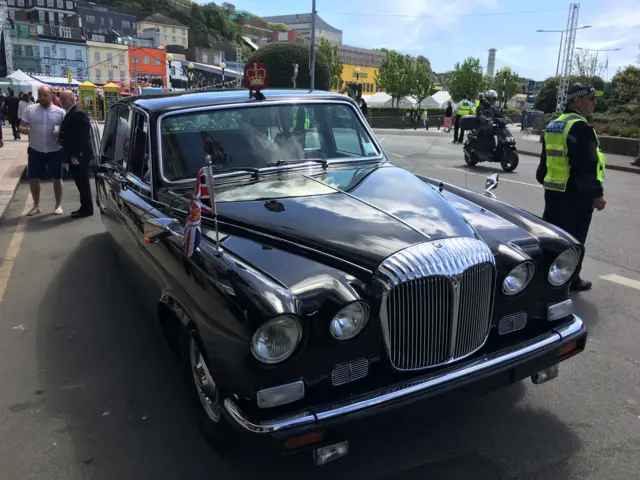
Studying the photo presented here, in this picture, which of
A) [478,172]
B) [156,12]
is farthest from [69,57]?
[478,172]

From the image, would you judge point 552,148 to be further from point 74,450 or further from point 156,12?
point 156,12

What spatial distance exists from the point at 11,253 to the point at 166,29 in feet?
402

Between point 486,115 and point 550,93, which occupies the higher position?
point 550,93

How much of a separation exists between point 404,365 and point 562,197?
10.3 feet

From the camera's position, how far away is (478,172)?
42.5 feet

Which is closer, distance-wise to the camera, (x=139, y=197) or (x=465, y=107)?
(x=139, y=197)

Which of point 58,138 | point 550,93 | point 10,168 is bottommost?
point 10,168

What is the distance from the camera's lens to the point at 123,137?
4.40 metres

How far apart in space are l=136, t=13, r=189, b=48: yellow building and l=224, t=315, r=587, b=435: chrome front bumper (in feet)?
406

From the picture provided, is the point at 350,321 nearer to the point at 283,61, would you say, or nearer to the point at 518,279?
the point at 518,279

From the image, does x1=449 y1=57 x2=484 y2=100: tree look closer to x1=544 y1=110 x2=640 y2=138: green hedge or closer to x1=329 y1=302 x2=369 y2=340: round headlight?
x1=544 y1=110 x2=640 y2=138: green hedge

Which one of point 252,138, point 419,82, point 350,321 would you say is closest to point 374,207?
point 350,321

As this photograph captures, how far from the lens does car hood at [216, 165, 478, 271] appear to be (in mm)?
2584

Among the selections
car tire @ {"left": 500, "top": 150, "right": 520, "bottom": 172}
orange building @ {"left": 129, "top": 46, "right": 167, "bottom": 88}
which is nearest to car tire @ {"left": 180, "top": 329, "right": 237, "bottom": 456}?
car tire @ {"left": 500, "top": 150, "right": 520, "bottom": 172}
